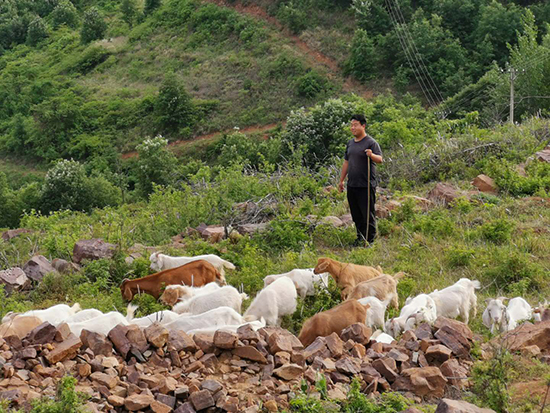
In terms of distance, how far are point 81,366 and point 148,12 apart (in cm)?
4991

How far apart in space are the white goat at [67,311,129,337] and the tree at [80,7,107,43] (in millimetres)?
49083

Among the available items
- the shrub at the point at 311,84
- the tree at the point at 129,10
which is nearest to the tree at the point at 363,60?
the shrub at the point at 311,84

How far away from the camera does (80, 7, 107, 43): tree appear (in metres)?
52.8

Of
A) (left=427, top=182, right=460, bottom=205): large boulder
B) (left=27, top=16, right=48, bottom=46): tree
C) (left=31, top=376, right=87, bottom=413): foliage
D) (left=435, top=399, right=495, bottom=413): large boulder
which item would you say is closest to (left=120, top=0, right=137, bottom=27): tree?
(left=27, top=16, right=48, bottom=46): tree

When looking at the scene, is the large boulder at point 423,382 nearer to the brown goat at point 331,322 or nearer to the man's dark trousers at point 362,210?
the brown goat at point 331,322

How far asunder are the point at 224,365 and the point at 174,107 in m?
36.2

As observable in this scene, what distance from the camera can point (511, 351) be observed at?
235 inches

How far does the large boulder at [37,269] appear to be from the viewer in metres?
9.95

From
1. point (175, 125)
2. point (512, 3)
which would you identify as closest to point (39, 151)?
point (175, 125)

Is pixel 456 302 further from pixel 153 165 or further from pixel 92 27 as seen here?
pixel 92 27

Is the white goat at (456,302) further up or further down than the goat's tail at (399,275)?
further up

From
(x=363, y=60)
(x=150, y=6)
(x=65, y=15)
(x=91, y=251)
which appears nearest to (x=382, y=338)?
(x=91, y=251)

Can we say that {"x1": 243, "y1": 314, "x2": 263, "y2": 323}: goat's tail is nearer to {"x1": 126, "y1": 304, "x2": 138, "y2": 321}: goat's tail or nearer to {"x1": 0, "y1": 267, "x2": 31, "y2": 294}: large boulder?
{"x1": 126, "y1": 304, "x2": 138, "y2": 321}: goat's tail

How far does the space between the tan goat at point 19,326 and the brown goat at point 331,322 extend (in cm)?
254
